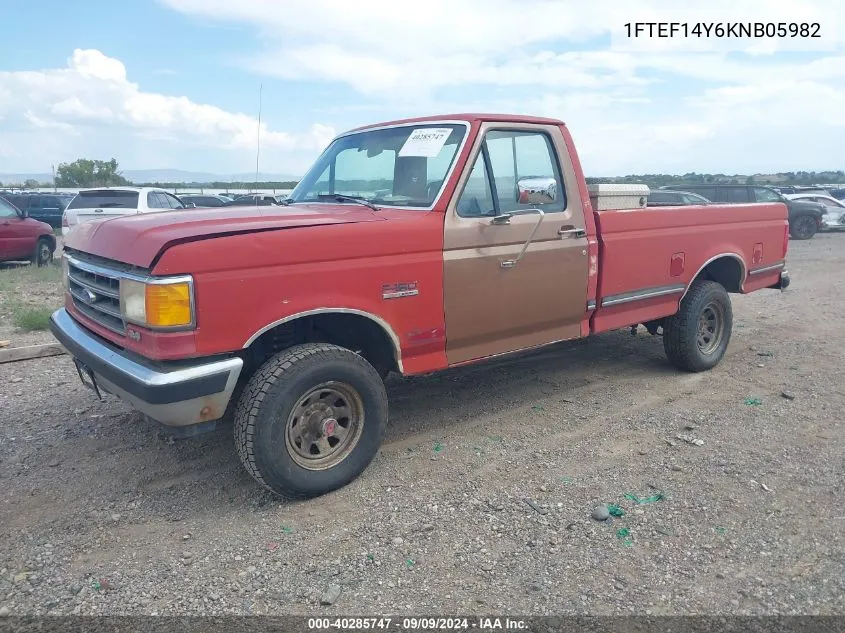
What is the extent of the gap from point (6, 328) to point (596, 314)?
A: 253 inches

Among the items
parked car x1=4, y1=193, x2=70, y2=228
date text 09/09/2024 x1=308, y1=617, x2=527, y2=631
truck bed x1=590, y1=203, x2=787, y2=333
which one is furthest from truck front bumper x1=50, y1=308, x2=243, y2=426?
parked car x1=4, y1=193, x2=70, y2=228

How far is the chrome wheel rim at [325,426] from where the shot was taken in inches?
142

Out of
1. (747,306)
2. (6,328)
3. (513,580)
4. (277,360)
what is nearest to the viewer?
(513,580)

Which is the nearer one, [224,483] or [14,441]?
[224,483]

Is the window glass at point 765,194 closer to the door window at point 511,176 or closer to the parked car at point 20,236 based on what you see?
the door window at point 511,176

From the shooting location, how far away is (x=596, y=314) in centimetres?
505

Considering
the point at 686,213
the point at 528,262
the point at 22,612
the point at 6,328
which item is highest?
the point at 686,213

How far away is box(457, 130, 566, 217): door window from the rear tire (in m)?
11.8

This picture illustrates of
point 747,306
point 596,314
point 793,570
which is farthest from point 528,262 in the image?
point 747,306

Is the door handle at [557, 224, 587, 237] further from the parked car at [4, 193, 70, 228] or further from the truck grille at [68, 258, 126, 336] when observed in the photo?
the parked car at [4, 193, 70, 228]

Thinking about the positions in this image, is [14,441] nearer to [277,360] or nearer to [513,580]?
[277,360]

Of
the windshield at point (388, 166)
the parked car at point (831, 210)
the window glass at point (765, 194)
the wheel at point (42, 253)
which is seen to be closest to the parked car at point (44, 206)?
the wheel at point (42, 253)

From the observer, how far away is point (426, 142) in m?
4.38

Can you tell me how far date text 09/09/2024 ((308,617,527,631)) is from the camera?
264 cm
